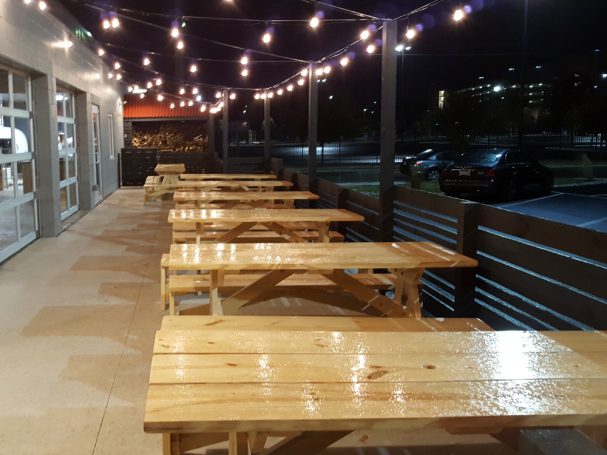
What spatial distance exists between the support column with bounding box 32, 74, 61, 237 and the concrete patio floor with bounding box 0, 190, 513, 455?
934 mm

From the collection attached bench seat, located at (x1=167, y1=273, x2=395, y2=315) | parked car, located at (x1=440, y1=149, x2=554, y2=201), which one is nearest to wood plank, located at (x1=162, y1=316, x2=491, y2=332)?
attached bench seat, located at (x1=167, y1=273, x2=395, y2=315)

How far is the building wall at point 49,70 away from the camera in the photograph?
27.2 feet

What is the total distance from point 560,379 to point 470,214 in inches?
116

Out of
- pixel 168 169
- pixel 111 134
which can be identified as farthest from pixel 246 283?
pixel 111 134

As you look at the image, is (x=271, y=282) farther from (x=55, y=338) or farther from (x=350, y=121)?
(x=350, y=121)

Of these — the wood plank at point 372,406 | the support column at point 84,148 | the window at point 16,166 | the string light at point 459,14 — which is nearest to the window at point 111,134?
the support column at point 84,148

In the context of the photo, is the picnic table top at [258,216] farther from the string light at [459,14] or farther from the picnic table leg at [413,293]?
the string light at [459,14]

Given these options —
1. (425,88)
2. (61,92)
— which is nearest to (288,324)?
(61,92)

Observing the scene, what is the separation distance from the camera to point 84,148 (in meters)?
13.4

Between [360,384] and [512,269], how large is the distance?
107 inches

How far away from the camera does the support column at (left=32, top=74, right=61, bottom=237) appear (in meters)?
9.74

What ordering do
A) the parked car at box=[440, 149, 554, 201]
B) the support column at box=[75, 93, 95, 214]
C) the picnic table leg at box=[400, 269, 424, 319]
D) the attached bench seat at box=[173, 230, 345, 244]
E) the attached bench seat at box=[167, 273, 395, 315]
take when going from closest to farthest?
the picnic table leg at box=[400, 269, 424, 319]
the attached bench seat at box=[167, 273, 395, 315]
the attached bench seat at box=[173, 230, 345, 244]
the support column at box=[75, 93, 95, 214]
the parked car at box=[440, 149, 554, 201]

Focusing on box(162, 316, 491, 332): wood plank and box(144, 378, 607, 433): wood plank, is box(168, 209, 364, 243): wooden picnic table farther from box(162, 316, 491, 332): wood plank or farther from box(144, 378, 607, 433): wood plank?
box(144, 378, 607, 433): wood plank

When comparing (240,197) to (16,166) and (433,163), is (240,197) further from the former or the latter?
(433,163)
